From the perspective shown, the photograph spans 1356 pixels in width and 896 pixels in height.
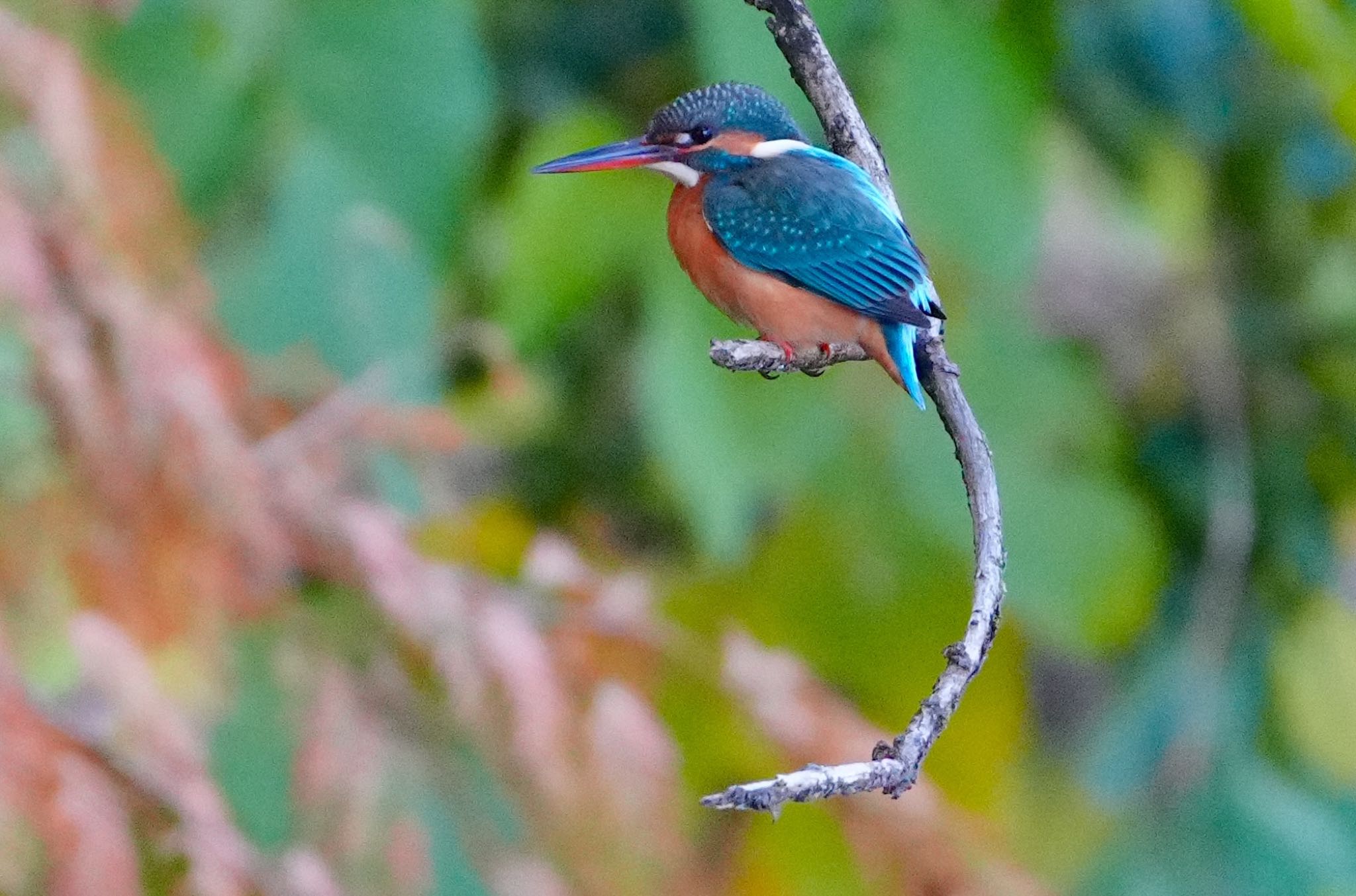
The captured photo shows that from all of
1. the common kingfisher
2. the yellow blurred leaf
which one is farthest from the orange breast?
the yellow blurred leaf

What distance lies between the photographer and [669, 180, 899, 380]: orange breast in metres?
0.82

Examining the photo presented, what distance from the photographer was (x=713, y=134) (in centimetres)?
89

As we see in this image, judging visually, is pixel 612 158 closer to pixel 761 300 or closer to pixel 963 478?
pixel 761 300

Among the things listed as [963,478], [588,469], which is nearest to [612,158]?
[963,478]

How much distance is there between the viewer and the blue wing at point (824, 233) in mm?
791

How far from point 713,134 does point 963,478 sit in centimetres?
29

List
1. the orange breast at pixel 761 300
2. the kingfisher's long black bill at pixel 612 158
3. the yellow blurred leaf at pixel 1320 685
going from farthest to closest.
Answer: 1. the yellow blurred leaf at pixel 1320 685
2. the orange breast at pixel 761 300
3. the kingfisher's long black bill at pixel 612 158

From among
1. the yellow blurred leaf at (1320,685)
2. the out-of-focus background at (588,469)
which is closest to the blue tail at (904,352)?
the out-of-focus background at (588,469)

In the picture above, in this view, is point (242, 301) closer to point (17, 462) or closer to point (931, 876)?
point (17, 462)

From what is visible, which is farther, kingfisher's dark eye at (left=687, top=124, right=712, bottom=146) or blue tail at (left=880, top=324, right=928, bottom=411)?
kingfisher's dark eye at (left=687, top=124, right=712, bottom=146)

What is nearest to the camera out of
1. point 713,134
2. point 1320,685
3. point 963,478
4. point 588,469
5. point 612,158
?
point 963,478

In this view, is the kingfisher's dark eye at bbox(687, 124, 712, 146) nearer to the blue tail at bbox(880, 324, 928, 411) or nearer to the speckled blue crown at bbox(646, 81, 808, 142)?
the speckled blue crown at bbox(646, 81, 808, 142)

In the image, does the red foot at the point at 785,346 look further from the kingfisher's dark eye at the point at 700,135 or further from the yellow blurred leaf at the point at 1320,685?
the yellow blurred leaf at the point at 1320,685

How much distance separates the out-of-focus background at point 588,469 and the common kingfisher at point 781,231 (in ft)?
0.89
